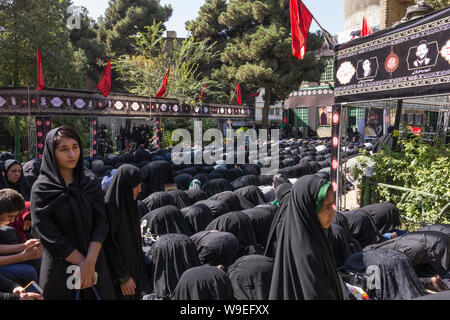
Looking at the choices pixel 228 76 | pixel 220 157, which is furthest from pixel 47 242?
pixel 228 76

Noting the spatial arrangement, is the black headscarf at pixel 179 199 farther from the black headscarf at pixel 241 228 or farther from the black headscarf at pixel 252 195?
the black headscarf at pixel 241 228

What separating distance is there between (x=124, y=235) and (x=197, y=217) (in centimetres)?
275

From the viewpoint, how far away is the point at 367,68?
238 inches

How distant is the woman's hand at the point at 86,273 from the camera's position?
1894 millimetres

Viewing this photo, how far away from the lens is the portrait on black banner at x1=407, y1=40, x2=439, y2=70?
4.93 m

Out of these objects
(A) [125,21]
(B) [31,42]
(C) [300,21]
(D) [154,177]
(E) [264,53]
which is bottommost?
(D) [154,177]

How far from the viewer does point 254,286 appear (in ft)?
10.4

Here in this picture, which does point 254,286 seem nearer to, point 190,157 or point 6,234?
point 6,234

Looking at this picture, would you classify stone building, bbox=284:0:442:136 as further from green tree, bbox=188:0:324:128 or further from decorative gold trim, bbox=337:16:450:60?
decorative gold trim, bbox=337:16:450:60

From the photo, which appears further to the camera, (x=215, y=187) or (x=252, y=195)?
(x=215, y=187)

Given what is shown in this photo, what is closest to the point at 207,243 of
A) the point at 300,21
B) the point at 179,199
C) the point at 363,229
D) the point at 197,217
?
the point at 197,217

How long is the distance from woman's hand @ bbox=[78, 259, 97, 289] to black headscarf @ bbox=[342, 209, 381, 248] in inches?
153

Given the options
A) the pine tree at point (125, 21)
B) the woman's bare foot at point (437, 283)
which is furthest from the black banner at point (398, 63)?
the pine tree at point (125, 21)

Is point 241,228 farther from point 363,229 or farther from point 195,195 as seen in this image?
point 195,195
